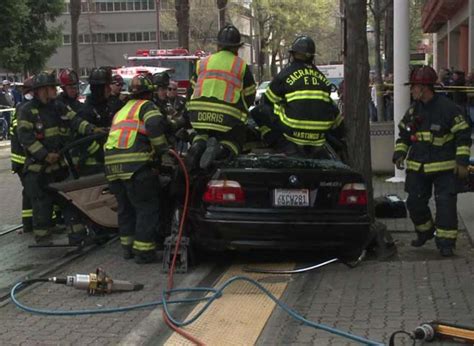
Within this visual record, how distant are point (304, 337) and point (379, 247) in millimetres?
2553

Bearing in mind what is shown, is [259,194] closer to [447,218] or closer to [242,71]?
[242,71]

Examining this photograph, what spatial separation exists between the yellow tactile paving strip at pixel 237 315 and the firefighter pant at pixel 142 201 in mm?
962

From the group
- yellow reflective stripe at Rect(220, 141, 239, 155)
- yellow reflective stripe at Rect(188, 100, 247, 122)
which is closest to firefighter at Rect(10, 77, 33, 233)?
yellow reflective stripe at Rect(188, 100, 247, 122)

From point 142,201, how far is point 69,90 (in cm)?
253

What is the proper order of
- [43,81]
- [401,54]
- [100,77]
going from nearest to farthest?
[43,81], [100,77], [401,54]

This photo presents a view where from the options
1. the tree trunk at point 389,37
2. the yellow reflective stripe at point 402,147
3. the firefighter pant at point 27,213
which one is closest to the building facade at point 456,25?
the tree trunk at point 389,37

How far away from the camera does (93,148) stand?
29.8 feet

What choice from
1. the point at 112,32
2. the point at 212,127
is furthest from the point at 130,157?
the point at 112,32

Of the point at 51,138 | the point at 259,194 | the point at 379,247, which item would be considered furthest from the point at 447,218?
the point at 51,138

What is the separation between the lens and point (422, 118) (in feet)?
24.0

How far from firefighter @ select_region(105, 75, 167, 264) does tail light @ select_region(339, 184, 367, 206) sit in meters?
1.75

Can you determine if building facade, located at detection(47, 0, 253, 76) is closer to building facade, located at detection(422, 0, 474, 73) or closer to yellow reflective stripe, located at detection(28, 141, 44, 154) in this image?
building facade, located at detection(422, 0, 474, 73)

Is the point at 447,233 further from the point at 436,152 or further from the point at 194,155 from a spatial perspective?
the point at 194,155

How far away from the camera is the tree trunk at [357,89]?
26.3ft
